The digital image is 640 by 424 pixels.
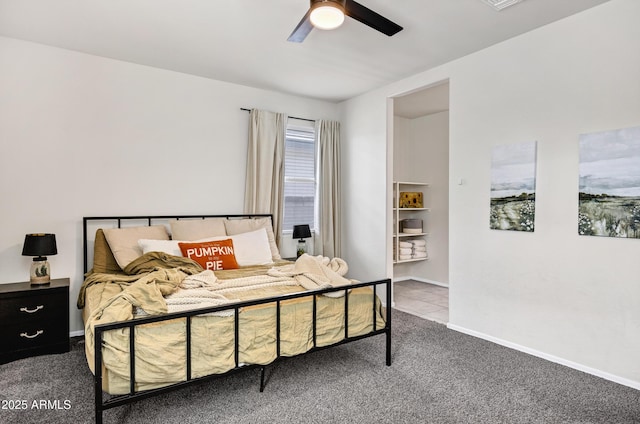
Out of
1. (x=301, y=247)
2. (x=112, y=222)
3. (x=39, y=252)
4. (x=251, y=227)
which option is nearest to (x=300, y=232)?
(x=301, y=247)

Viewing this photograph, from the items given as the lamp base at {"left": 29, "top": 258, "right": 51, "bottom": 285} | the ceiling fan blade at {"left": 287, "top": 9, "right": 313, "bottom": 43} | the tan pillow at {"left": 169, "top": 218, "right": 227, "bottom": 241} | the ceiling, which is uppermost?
the ceiling

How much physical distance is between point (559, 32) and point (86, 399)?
4175 mm

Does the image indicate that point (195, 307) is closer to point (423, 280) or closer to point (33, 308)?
point (33, 308)

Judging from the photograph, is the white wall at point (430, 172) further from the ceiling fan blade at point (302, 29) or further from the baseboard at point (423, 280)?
the ceiling fan blade at point (302, 29)

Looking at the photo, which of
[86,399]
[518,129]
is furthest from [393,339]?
[86,399]

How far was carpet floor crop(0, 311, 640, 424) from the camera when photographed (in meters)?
2.07

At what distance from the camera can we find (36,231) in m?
3.22

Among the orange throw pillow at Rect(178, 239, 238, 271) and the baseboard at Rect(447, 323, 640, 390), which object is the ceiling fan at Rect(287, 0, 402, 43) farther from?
the baseboard at Rect(447, 323, 640, 390)

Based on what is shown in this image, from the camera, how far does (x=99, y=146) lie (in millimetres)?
3502

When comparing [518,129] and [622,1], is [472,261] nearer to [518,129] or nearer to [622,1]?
[518,129]

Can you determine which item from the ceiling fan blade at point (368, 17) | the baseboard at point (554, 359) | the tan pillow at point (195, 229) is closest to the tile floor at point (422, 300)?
the baseboard at point (554, 359)

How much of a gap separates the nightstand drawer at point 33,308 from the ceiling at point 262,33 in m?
2.16

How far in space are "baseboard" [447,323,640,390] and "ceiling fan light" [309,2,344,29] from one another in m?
2.88

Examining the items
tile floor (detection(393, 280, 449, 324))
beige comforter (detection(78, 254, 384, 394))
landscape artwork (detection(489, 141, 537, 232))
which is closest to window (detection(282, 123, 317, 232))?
tile floor (detection(393, 280, 449, 324))
